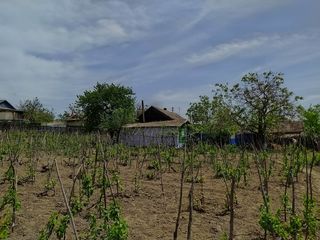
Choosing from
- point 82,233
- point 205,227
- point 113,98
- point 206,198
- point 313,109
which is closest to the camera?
point 82,233

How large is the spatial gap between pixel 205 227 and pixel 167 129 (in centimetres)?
2638

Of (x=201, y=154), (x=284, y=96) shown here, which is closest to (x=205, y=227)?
(x=201, y=154)

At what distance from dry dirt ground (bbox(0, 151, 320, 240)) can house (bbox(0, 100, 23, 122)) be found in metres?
39.4

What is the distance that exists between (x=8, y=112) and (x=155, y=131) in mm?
22785

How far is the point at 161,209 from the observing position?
7156 mm

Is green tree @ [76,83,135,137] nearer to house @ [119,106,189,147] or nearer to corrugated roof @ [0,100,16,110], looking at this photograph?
house @ [119,106,189,147]

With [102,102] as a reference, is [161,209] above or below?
below

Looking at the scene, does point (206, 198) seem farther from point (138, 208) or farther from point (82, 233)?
point (82, 233)

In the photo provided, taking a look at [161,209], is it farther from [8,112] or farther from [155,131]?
[8,112]

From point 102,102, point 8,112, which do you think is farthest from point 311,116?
point 8,112

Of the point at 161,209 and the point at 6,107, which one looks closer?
the point at 161,209

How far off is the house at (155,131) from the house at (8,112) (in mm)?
15119

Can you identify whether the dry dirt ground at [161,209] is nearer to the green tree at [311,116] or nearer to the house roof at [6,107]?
the green tree at [311,116]

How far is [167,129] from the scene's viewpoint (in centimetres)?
3266
